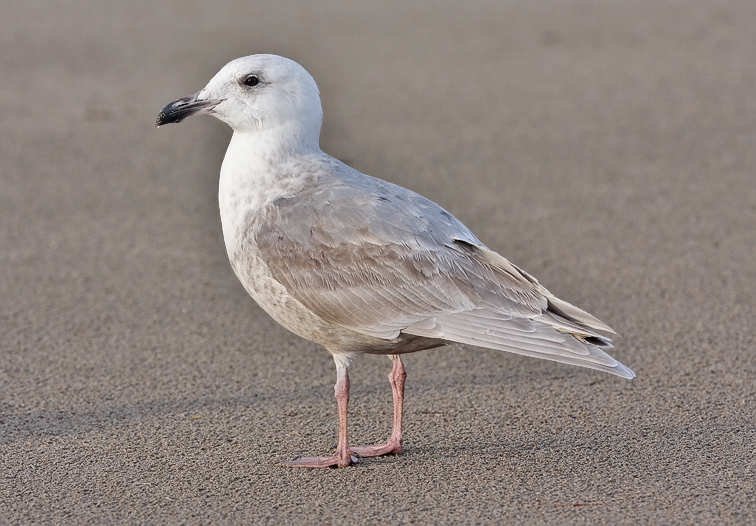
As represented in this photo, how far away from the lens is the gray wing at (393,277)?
411 centimetres

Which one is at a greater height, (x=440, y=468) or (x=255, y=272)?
(x=255, y=272)

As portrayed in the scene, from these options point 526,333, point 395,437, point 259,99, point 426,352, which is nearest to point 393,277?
point 526,333

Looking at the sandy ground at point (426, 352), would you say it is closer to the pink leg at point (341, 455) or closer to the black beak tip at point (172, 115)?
the pink leg at point (341, 455)

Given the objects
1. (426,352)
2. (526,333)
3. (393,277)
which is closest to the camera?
(526,333)

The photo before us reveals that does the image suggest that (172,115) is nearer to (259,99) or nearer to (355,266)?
(259,99)

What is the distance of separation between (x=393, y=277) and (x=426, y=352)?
156 centimetres

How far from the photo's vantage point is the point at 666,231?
24.5 ft

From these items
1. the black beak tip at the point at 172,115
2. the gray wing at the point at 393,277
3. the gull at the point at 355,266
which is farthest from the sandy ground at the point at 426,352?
the black beak tip at the point at 172,115

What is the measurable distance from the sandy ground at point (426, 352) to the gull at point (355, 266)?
522mm

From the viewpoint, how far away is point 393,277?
4.18m

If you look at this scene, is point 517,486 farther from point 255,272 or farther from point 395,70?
point 395,70

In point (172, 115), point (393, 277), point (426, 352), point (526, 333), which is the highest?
point (172, 115)

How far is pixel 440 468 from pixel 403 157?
216 inches

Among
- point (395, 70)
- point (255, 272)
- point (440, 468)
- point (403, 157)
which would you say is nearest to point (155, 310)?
point (255, 272)
